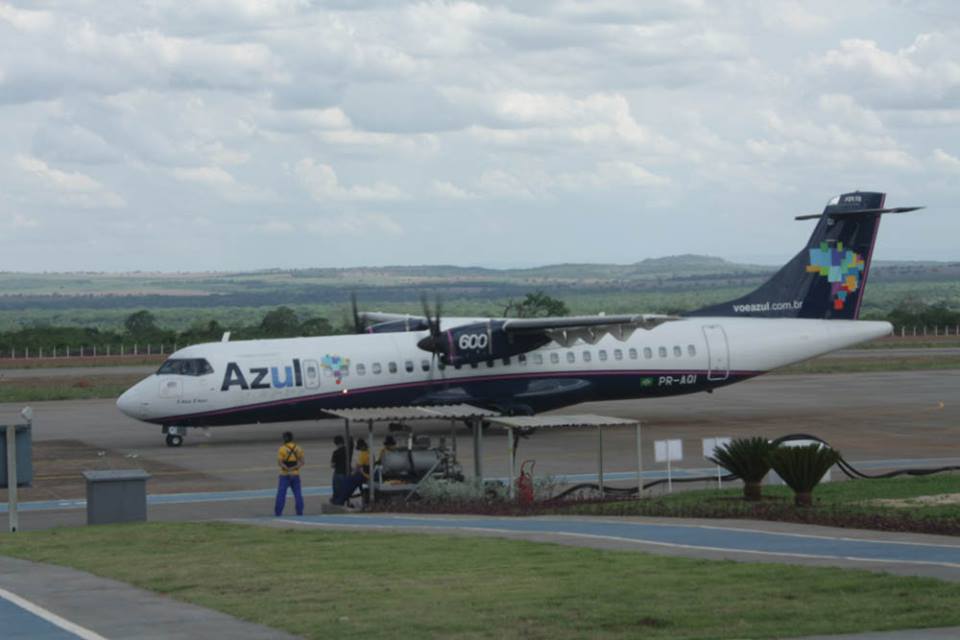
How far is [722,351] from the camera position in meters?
41.2

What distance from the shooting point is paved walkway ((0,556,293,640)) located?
11430mm

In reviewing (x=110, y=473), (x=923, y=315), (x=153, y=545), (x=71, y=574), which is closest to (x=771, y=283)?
(x=110, y=473)

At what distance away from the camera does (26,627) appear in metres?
11.8

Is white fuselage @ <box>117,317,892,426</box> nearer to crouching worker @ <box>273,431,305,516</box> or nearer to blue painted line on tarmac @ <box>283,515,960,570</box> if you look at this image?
crouching worker @ <box>273,431,305,516</box>

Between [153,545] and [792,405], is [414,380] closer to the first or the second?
[792,405]

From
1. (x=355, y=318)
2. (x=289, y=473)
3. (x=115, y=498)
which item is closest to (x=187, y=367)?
(x=355, y=318)

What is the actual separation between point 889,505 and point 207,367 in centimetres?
2150

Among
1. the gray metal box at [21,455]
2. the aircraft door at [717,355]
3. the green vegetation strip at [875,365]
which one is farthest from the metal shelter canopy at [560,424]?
the green vegetation strip at [875,365]

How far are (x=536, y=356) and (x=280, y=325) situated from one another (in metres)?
73.0

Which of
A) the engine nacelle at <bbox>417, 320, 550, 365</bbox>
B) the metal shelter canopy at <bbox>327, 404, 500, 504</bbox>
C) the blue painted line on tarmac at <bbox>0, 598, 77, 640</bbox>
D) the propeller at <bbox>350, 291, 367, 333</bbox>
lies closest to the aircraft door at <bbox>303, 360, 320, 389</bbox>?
the engine nacelle at <bbox>417, 320, 550, 365</bbox>

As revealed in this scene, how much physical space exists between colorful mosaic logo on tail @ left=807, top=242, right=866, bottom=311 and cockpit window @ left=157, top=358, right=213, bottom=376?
18941 millimetres

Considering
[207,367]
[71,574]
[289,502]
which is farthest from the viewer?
[207,367]

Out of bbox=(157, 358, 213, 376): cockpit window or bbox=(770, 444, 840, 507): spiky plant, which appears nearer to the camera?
bbox=(770, 444, 840, 507): spiky plant

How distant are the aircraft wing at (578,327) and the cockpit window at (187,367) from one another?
8.34 metres
